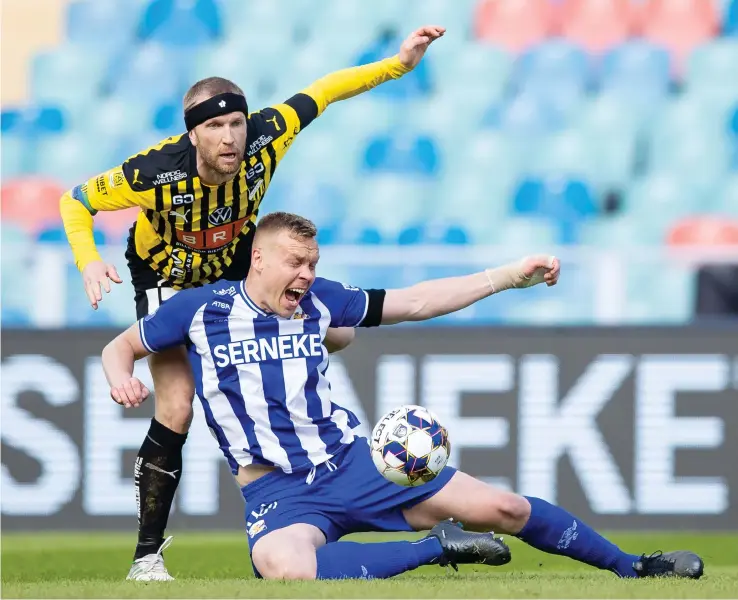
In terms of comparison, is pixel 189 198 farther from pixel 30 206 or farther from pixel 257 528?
pixel 30 206

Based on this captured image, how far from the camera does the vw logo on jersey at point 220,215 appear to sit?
5.33 metres

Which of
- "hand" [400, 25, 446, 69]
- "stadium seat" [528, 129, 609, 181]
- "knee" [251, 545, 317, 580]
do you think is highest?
"stadium seat" [528, 129, 609, 181]

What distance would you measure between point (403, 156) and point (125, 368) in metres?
7.89

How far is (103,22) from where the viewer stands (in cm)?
1452

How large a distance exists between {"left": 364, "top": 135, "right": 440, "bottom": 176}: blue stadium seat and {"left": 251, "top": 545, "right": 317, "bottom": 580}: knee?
26.3ft

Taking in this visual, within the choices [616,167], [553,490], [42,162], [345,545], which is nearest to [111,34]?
[42,162]

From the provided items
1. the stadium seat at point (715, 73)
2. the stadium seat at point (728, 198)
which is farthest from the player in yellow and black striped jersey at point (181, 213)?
the stadium seat at point (715, 73)

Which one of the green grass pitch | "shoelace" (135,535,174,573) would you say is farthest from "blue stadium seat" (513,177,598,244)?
"shoelace" (135,535,174,573)

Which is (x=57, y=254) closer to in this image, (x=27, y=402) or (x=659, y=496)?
(x=27, y=402)

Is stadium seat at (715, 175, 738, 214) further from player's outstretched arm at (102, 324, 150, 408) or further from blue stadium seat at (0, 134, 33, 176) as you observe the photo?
player's outstretched arm at (102, 324, 150, 408)

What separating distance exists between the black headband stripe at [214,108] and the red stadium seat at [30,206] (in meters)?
7.67

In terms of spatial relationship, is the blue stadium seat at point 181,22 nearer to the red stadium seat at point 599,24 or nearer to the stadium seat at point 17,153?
the stadium seat at point 17,153

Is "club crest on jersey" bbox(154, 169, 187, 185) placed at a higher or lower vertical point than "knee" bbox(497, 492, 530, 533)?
higher

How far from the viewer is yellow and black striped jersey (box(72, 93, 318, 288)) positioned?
5.23 meters
